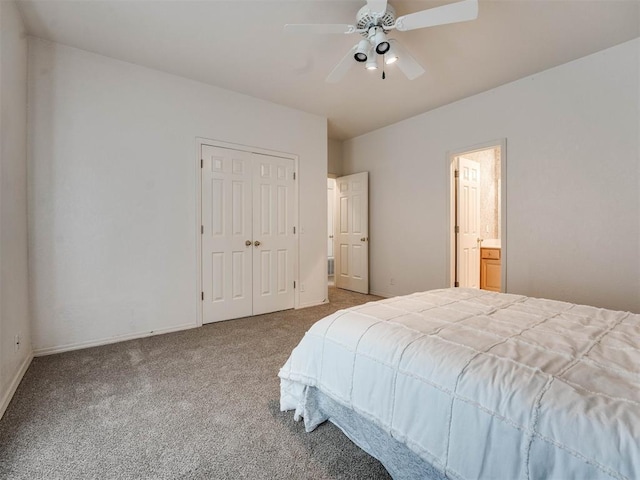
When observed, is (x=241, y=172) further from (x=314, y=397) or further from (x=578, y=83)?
(x=578, y=83)

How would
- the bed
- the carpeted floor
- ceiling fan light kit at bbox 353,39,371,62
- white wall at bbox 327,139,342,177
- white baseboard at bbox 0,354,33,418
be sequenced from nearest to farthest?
1. the bed
2. the carpeted floor
3. white baseboard at bbox 0,354,33,418
4. ceiling fan light kit at bbox 353,39,371,62
5. white wall at bbox 327,139,342,177

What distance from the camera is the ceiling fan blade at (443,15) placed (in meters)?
1.72

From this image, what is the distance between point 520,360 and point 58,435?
2.25m

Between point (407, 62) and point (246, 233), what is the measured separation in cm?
248

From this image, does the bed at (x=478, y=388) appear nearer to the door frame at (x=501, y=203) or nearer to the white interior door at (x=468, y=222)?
the door frame at (x=501, y=203)

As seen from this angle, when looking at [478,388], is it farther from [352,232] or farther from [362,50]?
[352,232]

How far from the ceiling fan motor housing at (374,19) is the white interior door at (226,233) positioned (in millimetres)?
2074

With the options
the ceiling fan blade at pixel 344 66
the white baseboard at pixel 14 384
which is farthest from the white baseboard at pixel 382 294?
the white baseboard at pixel 14 384

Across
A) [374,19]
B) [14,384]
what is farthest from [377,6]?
[14,384]

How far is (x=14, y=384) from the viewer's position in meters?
2.04

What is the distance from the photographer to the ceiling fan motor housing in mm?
2012

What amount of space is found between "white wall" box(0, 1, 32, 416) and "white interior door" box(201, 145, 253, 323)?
1.46 metres

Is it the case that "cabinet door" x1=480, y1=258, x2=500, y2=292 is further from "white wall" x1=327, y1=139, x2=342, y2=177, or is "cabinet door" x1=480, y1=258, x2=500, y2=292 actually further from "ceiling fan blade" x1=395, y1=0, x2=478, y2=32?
"ceiling fan blade" x1=395, y1=0, x2=478, y2=32

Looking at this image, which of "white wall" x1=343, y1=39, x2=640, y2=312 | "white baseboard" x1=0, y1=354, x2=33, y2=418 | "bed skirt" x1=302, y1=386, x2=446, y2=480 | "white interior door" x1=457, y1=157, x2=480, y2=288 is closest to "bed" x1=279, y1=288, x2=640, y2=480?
"bed skirt" x1=302, y1=386, x2=446, y2=480
